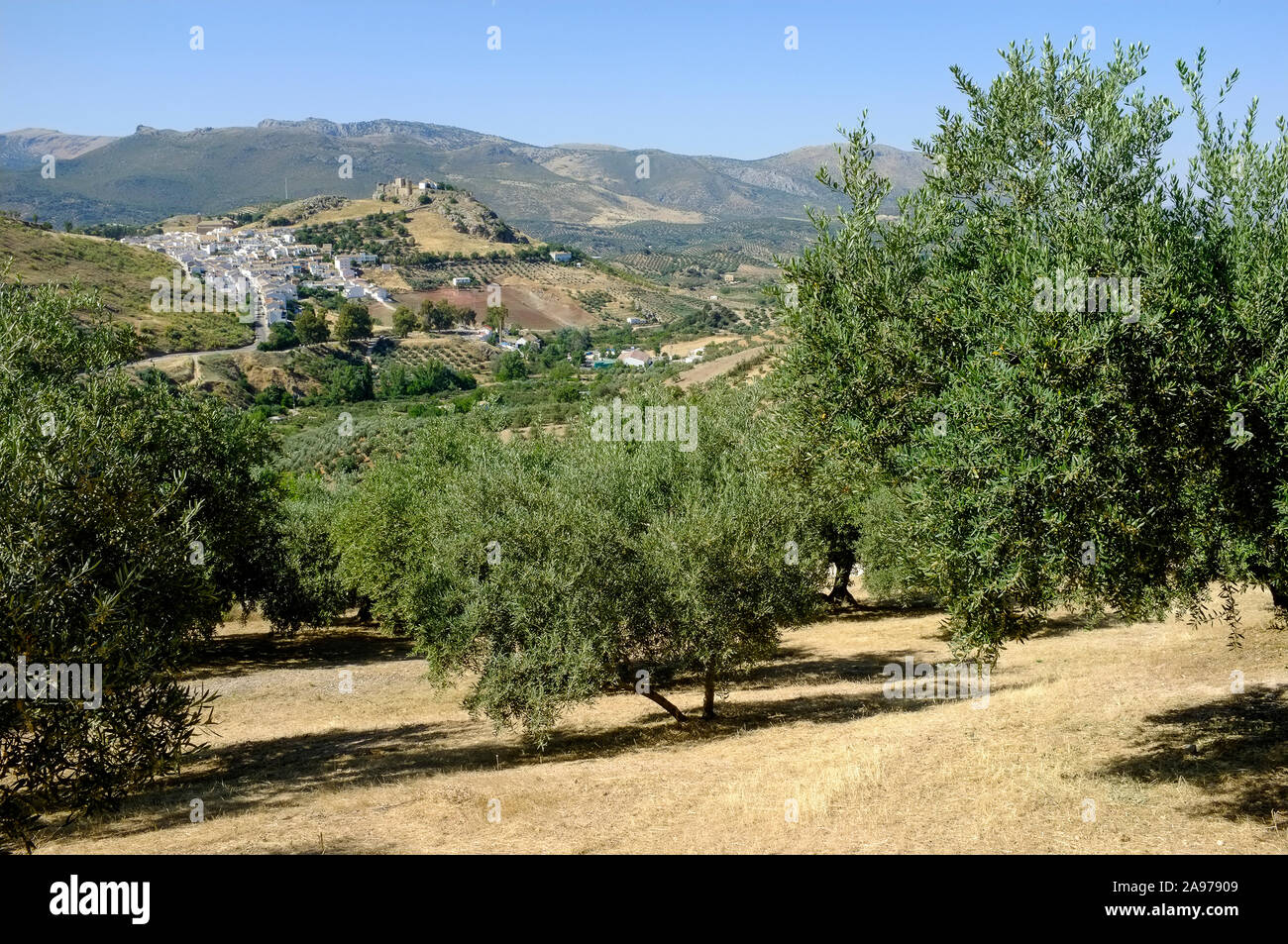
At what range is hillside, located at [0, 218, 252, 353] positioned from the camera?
313ft

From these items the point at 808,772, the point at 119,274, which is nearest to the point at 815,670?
the point at 808,772

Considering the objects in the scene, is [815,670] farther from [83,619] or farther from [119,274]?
[119,274]

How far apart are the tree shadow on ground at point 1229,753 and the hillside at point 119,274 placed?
95.0 meters

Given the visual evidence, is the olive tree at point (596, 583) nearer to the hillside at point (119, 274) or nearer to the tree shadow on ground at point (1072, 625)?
the tree shadow on ground at point (1072, 625)

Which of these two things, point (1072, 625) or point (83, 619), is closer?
point (83, 619)

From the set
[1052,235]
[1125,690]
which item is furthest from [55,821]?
[1125,690]

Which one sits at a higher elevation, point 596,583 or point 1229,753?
point 596,583

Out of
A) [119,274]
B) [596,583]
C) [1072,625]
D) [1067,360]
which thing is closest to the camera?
[1067,360]

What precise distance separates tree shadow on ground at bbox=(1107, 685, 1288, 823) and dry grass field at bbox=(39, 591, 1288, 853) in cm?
4

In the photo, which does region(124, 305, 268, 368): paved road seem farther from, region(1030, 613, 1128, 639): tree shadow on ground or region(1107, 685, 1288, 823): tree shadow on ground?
region(1107, 685, 1288, 823): tree shadow on ground

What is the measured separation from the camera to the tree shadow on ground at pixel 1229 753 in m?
11.3

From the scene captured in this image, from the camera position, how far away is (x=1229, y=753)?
1309 cm

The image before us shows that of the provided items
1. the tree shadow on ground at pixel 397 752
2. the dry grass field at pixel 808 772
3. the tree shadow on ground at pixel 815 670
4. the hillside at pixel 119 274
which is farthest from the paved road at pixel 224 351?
the dry grass field at pixel 808 772

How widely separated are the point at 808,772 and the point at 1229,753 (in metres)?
6.47
